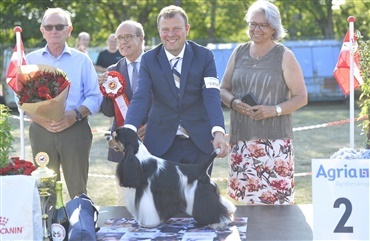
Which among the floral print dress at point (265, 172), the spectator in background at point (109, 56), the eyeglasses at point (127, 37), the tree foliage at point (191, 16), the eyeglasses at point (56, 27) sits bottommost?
the floral print dress at point (265, 172)

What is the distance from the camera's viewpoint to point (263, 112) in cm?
370

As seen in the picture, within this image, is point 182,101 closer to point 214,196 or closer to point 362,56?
point 214,196

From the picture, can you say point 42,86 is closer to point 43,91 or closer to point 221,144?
point 43,91

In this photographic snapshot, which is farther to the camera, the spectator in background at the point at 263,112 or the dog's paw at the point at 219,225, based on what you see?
the spectator in background at the point at 263,112

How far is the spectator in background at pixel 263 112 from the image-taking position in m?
3.71

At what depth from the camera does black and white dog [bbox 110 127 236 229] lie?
273 cm

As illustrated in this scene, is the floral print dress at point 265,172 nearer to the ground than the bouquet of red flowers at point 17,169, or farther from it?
nearer to the ground

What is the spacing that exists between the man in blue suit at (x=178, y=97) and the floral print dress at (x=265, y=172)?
532 mm

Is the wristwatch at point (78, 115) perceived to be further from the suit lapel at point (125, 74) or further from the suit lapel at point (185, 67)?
the suit lapel at point (185, 67)

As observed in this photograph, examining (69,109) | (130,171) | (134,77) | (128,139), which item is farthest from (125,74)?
(130,171)

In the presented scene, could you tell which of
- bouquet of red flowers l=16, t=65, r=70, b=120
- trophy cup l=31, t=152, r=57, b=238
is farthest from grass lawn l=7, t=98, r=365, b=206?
trophy cup l=31, t=152, r=57, b=238

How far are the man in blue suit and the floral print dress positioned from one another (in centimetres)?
53

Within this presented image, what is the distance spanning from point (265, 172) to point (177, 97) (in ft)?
2.76

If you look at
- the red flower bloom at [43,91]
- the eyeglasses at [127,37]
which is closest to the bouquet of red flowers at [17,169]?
the red flower bloom at [43,91]
